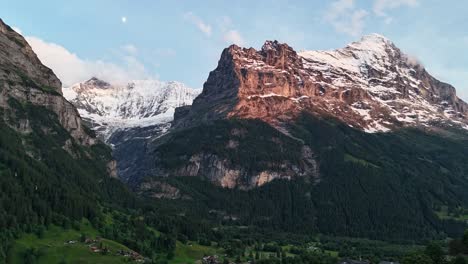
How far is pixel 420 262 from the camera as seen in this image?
196250 millimetres

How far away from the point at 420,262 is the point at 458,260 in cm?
1190

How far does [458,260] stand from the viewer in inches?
7446
